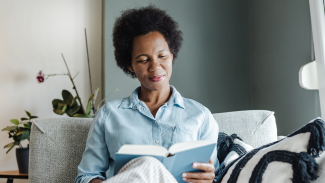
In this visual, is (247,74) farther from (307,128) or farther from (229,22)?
(307,128)

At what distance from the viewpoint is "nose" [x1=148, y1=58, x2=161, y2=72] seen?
1.10 metres

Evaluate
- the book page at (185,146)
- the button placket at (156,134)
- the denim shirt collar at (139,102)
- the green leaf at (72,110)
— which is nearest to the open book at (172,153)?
the book page at (185,146)

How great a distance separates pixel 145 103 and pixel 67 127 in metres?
0.37

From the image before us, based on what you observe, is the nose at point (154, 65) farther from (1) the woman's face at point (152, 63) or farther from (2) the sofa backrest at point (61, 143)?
(2) the sofa backrest at point (61, 143)

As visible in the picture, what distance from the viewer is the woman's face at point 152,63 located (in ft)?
3.65

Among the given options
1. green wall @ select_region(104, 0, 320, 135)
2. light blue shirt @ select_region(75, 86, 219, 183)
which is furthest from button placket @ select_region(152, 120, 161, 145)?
green wall @ select_region(104, 0, 320, 135)

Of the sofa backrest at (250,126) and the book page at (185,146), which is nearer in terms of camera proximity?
the book page at (185,146)

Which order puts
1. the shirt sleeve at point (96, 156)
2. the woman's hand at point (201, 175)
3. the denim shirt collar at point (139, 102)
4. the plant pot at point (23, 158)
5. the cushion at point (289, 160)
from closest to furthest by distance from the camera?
the cushion at point (289, 160)
the woman's hand at point (201, 175)
the shirt sleeve at point (96, 156)
the denim shirt collar at point (139, 102)
the plant pot at point (23, 158)

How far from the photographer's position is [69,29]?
238 centimetres

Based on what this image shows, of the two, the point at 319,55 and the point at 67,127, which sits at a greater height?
the point at 319,55

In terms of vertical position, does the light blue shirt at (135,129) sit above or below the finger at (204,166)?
above

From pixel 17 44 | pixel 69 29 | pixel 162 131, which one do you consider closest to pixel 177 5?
pixel 69 29

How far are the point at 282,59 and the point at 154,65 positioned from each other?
1.41m

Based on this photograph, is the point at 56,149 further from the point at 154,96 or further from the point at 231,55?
the point at 231,55
